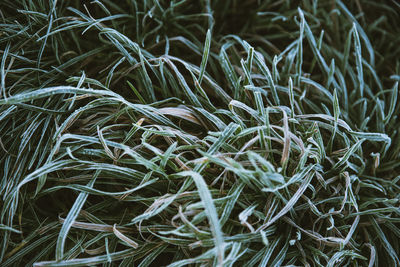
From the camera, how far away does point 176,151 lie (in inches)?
35.9

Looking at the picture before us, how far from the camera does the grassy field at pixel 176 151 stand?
0.81m

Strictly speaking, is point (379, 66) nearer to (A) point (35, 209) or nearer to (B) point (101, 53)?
(B) point (101, 53)

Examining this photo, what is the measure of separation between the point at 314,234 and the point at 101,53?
0.72 meters

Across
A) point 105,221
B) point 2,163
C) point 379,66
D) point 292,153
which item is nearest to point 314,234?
point 292,153

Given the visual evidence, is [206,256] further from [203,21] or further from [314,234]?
[203,21]

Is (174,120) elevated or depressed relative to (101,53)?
depressed

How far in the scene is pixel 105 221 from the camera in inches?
36.6

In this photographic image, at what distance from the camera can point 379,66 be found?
1238 millimetres

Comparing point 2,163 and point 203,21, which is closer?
point 2,163

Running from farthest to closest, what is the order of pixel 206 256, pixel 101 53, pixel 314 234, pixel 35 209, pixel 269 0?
pixel 269 0 < pixel 101 53 < pixel 35 209 < pixel 314 234 < pixel 206 256

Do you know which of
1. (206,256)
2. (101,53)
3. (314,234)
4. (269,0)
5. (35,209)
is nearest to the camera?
(206,256)

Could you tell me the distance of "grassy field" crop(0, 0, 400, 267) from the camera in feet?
2.67

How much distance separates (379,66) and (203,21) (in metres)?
0.58

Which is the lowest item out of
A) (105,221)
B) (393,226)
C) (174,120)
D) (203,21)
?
(393,226)
